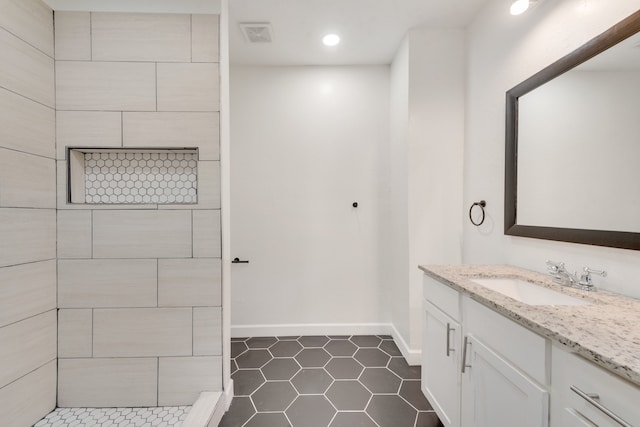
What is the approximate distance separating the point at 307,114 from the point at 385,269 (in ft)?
5.49

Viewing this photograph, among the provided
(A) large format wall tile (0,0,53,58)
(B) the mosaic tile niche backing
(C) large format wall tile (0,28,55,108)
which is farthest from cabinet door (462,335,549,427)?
(A) large format wall tile (0,0,53,58)

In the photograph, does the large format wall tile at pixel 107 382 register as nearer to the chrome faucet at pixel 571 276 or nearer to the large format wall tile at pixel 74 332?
the large format wall tile at pixel 74 332

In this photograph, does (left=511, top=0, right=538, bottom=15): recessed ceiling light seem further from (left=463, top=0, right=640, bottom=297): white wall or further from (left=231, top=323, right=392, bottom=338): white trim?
(left=231, top=323, right=392, bottom=338): white trim

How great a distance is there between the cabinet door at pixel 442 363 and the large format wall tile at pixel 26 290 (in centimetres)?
216

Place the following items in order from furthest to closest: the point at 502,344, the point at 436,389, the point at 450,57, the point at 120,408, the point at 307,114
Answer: the point at 307,114
the point at 450,57
the point at 120,408
the point at 436,389
the point at 502,344

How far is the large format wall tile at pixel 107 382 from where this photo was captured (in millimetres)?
1657

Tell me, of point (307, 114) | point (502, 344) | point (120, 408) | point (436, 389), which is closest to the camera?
point (502, 344)

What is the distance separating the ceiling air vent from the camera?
213 centimetres

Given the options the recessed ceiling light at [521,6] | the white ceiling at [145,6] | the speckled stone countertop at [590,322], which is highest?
the white ceiling at [145,6]

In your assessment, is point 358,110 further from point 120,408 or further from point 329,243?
point 120,408

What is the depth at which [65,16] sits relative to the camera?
163 centimetres

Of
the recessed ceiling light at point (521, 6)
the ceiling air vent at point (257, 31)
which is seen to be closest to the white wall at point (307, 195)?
the ceiling air vent at point (257, 31)

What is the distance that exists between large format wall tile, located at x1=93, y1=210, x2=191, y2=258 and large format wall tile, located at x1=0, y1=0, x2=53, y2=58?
3.15ft

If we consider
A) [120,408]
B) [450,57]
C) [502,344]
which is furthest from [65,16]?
[502,344]
